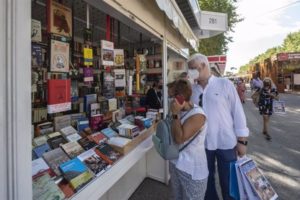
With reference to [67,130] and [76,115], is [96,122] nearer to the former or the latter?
[76,115]

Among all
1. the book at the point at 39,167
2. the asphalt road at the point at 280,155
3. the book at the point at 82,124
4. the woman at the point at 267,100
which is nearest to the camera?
the book at the point at 39,167

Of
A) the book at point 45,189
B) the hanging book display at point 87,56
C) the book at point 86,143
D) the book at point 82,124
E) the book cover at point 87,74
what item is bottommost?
the book at point 45,189

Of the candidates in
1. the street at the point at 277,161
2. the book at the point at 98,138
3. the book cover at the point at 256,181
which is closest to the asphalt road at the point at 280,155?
the street at the point at 277,161

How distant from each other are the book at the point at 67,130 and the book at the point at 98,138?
163mm

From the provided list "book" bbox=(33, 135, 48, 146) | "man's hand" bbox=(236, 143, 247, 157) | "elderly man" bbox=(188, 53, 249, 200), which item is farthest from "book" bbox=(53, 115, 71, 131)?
"man's hand" bbox=(236, 143, 247, 157)

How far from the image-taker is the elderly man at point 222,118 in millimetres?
2328

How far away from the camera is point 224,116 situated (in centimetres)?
233

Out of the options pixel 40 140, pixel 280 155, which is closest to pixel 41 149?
pixel 40 140

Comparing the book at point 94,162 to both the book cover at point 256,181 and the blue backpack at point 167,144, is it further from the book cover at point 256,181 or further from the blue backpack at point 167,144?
the book cover at point 256,181

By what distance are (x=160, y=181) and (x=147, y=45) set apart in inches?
103

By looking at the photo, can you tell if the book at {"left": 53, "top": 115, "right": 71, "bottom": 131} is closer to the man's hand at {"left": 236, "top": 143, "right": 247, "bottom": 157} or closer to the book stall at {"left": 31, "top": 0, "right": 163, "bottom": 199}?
the book stall at {"left": 31, "top": 0, "right": 163, "bottom": 199}

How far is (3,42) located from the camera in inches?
40.0

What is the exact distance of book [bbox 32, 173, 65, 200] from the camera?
4.59ft

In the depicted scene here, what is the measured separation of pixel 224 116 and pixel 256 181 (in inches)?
25.9
